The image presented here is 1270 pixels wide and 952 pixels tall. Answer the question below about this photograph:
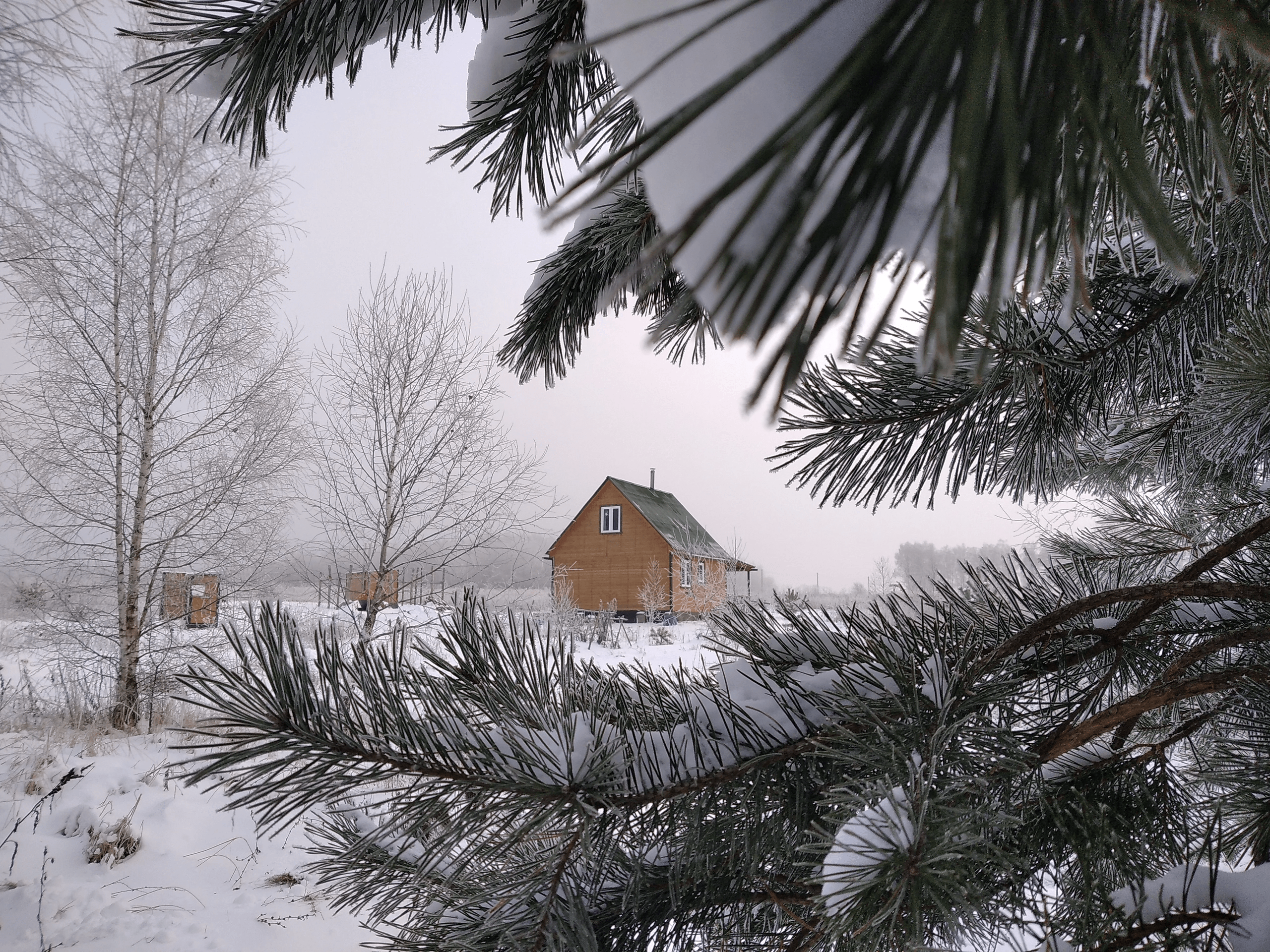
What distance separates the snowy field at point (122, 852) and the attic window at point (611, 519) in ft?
48.2

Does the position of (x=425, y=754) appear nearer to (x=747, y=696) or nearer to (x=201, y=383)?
(x=747, y=696)

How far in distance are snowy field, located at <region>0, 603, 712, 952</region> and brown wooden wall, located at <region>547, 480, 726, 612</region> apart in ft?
43.6

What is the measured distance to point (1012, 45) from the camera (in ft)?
0.64

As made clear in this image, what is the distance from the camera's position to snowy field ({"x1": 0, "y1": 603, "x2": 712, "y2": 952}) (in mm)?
2844

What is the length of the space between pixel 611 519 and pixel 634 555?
142 cm

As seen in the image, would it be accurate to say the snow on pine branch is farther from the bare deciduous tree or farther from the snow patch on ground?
the bare deciduous tree

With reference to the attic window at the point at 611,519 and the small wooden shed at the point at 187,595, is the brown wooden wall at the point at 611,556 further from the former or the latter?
the small wooden shed at the point at 187,595

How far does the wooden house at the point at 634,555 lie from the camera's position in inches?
680

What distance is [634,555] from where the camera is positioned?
1908cm

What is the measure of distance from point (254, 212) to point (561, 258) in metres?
6.39

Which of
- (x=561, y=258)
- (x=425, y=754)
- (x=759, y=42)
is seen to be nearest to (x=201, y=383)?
(x=561, y=258)

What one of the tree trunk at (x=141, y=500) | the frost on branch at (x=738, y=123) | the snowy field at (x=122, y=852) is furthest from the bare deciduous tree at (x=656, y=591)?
the frost on branch at (x=738, y=123)

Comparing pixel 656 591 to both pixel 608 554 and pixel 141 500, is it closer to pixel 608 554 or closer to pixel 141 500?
pixel 608 554

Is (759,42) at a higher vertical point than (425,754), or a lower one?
higher
